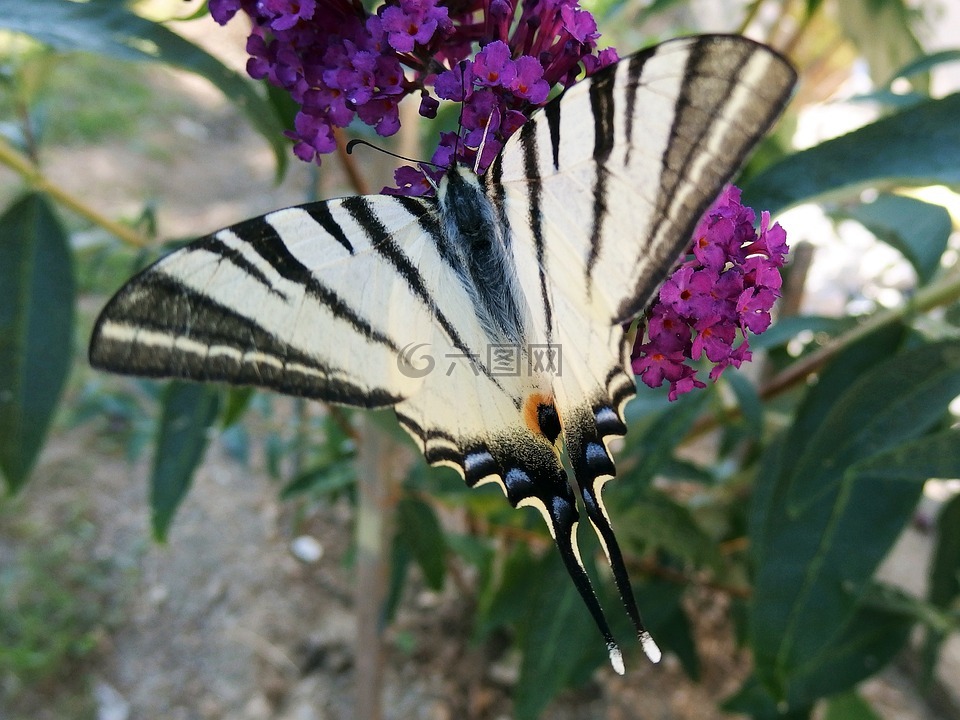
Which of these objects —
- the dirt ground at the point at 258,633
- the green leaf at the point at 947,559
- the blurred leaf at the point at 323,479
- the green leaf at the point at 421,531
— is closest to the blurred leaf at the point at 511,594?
the green leaf at the point at 421,531

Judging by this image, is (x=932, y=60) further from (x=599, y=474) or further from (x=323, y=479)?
(x=323, y=479)

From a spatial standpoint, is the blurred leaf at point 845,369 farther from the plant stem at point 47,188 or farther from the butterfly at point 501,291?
the plant stem at point 47,188

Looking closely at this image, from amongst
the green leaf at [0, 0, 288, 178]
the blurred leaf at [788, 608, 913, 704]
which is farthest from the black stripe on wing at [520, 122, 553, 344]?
the blurred leaf at [788, 608, 913, 704]

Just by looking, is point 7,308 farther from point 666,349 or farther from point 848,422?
point 848,422

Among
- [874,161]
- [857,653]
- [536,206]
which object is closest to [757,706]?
[857,653]

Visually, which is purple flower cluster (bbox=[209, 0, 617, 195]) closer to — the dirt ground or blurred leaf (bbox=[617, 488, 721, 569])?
blurred leaf (bbox=[617, 488, 721, 569])

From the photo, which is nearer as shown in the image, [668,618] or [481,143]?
[481,143]
